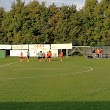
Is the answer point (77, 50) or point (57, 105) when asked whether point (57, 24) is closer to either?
point (77, 50)

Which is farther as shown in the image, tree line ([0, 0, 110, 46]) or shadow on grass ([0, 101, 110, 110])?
tree line ([0, 0, 110, 46])

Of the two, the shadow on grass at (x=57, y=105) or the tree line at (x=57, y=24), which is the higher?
the tree line at (x=57, y=24)

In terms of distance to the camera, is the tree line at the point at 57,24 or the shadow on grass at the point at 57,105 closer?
the shadow on grass at the point at 57,105

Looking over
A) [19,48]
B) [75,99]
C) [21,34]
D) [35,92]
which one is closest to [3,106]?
[75,99]

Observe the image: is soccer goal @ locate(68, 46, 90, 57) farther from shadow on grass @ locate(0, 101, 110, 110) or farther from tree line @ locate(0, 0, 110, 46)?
shadow on grass @ locate(0, 101, 110, 110)

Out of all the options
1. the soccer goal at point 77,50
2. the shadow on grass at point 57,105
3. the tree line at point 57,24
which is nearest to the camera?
the shadow on grass at point 57,105

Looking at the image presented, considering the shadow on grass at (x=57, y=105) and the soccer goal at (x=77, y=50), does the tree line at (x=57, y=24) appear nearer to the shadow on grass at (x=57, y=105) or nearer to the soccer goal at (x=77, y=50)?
the soccer goal at (x=77, y=50)

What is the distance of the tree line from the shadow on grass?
7181cm

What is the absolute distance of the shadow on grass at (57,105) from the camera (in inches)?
439

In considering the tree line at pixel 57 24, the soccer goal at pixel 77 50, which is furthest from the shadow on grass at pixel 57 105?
the tree line at pixel 57 24

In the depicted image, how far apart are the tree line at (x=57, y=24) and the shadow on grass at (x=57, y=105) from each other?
71815 mm

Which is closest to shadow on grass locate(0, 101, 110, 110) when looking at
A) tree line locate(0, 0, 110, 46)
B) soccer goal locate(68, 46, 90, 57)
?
soccer goal locate(68, 46, 90, 57)

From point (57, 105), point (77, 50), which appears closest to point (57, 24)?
point (77, 50)

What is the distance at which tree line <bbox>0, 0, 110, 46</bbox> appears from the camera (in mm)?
85000
